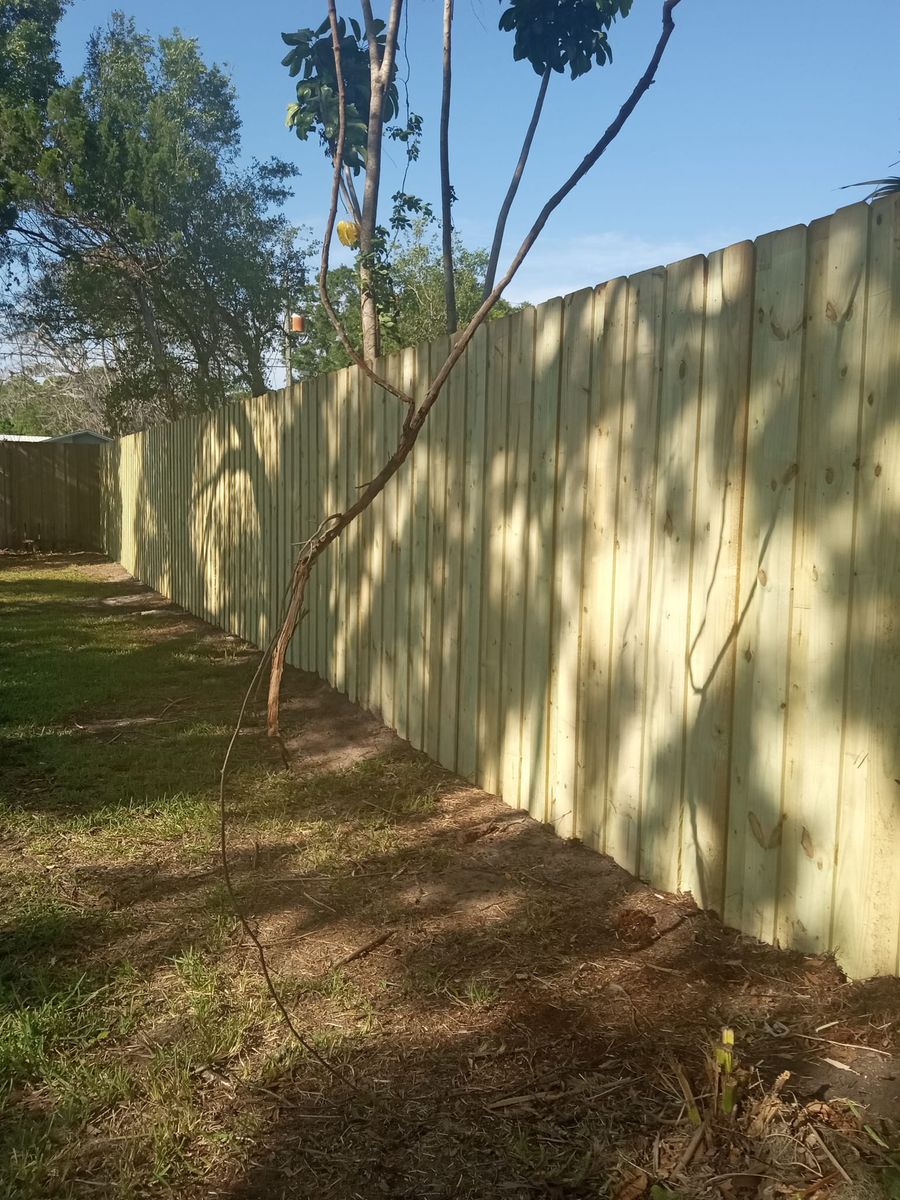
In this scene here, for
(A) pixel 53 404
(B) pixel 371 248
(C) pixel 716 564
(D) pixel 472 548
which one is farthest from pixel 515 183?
(A) pixel 53 404

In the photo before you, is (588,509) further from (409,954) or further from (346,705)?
(346,705)

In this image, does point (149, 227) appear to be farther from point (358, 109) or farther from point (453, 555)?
point (453, 555)

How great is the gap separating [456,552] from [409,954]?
1.93 meters

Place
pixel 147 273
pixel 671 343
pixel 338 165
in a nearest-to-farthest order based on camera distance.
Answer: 1. pixel 338 165
2. pixel 671 343
3. pixel 147 273

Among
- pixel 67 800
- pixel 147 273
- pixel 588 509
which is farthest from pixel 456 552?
pixel 147 273

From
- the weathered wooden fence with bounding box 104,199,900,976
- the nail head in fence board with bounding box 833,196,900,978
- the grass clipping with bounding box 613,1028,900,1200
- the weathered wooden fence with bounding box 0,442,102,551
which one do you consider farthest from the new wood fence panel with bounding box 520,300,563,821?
the weathered wooden fence with bounding box 0,442,102,551

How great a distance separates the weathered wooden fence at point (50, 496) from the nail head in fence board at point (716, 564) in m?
17.1

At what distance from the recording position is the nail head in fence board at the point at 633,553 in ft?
10.0

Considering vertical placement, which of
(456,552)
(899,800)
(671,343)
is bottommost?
(899,800)

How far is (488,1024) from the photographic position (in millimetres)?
2432

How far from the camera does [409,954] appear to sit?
283 centimetres

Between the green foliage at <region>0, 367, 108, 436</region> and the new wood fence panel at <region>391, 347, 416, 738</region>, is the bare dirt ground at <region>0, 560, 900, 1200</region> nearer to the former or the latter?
the new wood fence panel at <region>391, 347, 416, 738</region>

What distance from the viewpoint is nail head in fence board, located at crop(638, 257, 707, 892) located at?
2885mm

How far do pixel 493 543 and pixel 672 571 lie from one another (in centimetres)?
118
